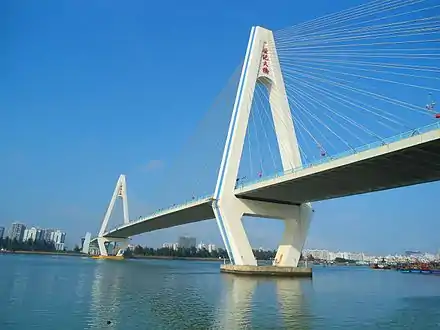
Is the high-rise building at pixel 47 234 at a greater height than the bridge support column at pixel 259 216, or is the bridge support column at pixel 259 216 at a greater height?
the high-rise building at pixel 47 234

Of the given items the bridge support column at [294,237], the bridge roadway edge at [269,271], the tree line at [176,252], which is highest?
the tree line at [176,252]

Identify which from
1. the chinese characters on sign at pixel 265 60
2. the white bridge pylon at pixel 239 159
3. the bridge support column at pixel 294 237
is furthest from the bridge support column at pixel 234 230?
the chinese characters on sign at pixel 265 60

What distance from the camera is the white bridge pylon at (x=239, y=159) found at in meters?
27.2

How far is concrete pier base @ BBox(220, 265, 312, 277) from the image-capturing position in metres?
26.6

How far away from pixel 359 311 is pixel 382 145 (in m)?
8.32

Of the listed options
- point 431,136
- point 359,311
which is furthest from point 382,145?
point 359,311

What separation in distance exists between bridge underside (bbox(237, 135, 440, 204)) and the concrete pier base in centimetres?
459

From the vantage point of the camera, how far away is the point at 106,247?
76750 millimetres

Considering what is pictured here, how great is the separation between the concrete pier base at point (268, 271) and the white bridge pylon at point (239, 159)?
52cm

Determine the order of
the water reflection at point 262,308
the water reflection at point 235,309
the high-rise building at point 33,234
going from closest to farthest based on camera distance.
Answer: the water reflection at point 235,309 < the water reflection at point 262,308 < the high-rise building at point 33,234

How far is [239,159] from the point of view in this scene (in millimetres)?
27641

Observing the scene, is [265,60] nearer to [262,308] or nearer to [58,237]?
[262,308]

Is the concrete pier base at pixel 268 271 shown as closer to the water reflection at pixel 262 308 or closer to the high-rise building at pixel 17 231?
the water reflection at pixel 262 308

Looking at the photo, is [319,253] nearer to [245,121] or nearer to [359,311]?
[245,121]
